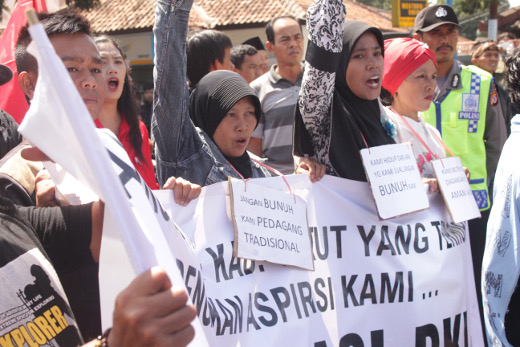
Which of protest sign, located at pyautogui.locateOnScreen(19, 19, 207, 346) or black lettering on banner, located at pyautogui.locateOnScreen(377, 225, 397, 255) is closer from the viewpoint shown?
protest sign, located at pyautogui.locateOnScreen(19, 19, 207, 346)

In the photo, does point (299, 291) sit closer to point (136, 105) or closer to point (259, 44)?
point (136, 105)

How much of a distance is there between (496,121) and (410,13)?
8.43 m

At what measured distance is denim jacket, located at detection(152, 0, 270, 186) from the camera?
2.28 meters

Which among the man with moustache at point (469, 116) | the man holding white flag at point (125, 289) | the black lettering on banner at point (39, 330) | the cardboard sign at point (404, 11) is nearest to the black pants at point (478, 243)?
the man with moustache at point (469, 116)

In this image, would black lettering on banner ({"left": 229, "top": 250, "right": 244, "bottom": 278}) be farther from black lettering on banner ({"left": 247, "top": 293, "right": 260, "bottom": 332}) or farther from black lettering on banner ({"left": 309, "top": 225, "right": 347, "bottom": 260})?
black lettering on banner ({"left": 309, "top": 225, "right": 347, "bottom": 260})

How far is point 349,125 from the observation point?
2.70 m

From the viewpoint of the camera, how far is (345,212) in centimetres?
266

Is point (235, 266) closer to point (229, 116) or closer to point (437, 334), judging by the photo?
point (229, 116)

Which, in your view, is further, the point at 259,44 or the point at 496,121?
the point at 259,44

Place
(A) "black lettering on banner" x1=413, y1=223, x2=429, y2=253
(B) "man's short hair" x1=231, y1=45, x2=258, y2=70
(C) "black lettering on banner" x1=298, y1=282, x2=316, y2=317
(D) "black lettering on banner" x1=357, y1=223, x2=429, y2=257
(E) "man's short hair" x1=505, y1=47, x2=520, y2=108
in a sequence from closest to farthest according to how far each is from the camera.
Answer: (C) "black lettering on banner" x1=298, y1=282, x2=316, y2=317, (D) "black lettering on banner" x1=357, y1=223, x2=429, y2=257, (A) "black lettering on banner" x1=413, y1=223, x2=429, y2=253, (E) "man's short hair" x1=505, y1=47, x2=520, y2=108, (B) "man's short hair" x1=231, y1=45, x2=258, y2=70

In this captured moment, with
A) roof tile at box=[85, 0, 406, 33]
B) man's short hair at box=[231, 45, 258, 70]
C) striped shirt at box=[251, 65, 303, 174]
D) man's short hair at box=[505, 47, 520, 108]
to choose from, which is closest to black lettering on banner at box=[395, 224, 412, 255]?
man's short hair at box=[505, 47, 520, 108]

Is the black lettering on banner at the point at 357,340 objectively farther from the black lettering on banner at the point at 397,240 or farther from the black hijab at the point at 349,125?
the black hijab at the point at 349,125

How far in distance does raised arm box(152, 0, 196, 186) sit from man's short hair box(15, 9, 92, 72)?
30 cm

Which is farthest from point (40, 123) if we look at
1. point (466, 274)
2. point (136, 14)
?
point (136, 14)
